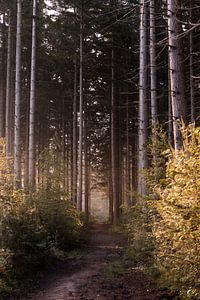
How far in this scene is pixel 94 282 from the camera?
29.0 ft

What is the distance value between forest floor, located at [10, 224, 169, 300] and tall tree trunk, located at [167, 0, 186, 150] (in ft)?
10.4

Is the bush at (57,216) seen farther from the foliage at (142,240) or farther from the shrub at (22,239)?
the foliage at (142,240)

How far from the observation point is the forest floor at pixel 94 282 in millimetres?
7758

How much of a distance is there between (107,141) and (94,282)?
19.2m

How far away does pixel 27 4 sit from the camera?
20.6 m

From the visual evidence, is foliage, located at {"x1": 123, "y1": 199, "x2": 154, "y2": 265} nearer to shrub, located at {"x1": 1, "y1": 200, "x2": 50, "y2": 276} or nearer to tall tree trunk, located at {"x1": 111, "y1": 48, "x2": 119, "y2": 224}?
shrub, located at {"x1": 1, "y1": 200, "x2": 50, "y2": 276}

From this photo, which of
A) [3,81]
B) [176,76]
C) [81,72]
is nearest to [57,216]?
[176,76]

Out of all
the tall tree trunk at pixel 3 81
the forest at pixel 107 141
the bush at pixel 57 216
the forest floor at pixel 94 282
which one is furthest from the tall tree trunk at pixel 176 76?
the tall tree trunk at pixel 3 81

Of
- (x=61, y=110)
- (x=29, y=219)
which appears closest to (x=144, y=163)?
(x=29, y=219)

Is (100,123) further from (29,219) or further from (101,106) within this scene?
(29,219)

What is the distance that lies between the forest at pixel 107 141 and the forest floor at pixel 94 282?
0.18 feet

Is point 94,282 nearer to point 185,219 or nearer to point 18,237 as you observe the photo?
point 18,237

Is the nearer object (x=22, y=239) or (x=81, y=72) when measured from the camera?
(x=22, y=239)

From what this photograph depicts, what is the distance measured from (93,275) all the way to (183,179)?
448 cm
